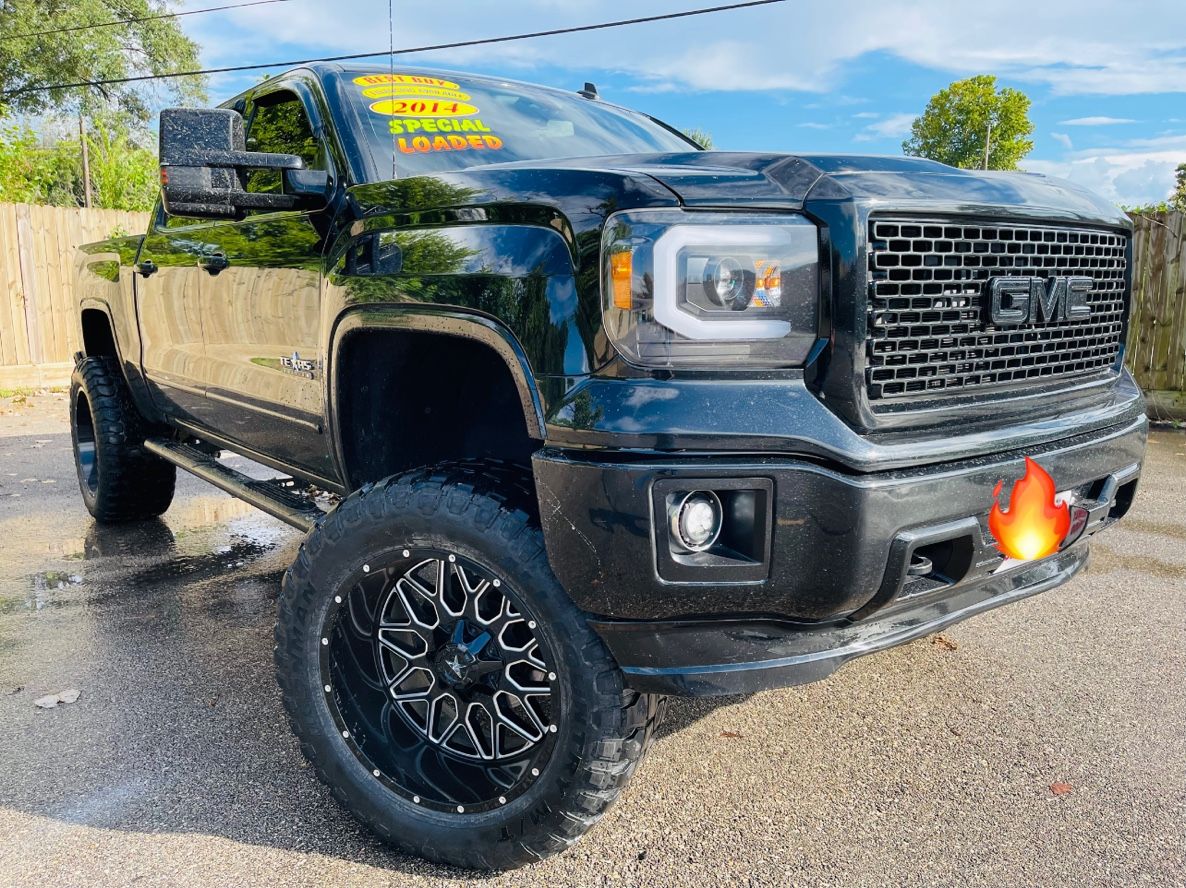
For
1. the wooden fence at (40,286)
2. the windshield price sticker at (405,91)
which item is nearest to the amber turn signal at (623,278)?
the windshield price sticker at (405,91)

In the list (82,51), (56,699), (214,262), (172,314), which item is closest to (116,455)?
(172,314)

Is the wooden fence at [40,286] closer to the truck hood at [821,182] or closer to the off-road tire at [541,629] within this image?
the truck hood at [821,182]

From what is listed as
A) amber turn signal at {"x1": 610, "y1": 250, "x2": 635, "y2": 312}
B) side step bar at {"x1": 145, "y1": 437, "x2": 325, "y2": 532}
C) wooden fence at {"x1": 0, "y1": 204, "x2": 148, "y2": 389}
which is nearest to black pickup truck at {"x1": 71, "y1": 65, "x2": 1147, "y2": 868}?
amber turn signal at {"x1": 610, "y1": 250, "x2": 635, "y2": 312}

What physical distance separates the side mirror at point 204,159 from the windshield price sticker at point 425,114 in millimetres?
480

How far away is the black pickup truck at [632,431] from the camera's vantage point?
1.80m

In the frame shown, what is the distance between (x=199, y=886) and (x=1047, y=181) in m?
2.55

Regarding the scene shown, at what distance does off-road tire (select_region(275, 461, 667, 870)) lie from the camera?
1.96m

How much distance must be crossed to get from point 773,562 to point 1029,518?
2.22ft

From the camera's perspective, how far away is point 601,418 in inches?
70.4

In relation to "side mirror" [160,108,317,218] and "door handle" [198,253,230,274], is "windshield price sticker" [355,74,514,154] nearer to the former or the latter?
"side mirror" [160,108,317,218]

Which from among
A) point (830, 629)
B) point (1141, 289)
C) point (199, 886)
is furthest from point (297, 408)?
point (1141, 289)

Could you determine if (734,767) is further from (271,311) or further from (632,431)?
(271,311)

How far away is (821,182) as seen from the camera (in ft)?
6.12

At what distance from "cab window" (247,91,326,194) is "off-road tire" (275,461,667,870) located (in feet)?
4.20
